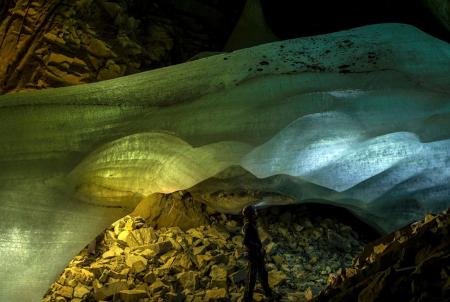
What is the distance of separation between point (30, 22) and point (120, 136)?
13.6 feet

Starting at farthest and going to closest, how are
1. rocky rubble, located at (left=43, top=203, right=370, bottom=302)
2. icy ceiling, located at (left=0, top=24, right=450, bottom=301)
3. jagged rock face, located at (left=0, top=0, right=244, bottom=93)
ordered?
jagged rock face, located at (left=0, top=0, right=244, bottom=93) < rocky rubble, located at (left=43, top=203, right=370, bottom=302) < icy ceiling, located at (left=0, top=24, right=450, bottom=301)

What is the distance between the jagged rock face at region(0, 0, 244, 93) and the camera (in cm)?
780

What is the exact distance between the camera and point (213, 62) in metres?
5.20

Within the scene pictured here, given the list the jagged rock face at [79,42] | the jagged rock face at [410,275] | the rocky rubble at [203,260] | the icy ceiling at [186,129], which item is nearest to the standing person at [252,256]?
the rocky rubble at [203,260]

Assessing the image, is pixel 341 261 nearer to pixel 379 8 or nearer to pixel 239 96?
pixel 239 96

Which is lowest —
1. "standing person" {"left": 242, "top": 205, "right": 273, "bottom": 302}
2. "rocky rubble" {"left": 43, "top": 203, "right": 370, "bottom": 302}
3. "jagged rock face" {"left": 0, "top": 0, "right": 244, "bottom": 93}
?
"rocky rubble" {"left": 43, "top": 203, "right": 370, "bottom": 302}

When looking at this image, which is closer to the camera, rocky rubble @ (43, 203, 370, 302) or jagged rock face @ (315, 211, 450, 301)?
jagged rock face @ (315, 211, 450, 301)

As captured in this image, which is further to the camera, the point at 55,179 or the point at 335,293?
the point at 55,179

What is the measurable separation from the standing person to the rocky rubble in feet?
0.83

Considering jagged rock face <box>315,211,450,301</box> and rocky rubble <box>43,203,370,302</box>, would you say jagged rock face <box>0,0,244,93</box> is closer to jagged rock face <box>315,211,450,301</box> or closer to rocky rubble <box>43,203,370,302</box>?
rocky rubble <box>43,203,370,302</box>

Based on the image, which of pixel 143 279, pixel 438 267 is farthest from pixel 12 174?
pixel 438 267

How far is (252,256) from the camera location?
5.21 m

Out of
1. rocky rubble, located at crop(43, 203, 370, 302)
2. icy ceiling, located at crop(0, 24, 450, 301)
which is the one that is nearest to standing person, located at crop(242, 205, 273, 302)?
rocky rubble, located at crop(43, 203, 370, 302)

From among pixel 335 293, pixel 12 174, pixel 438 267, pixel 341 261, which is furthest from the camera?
pixel 341 261
